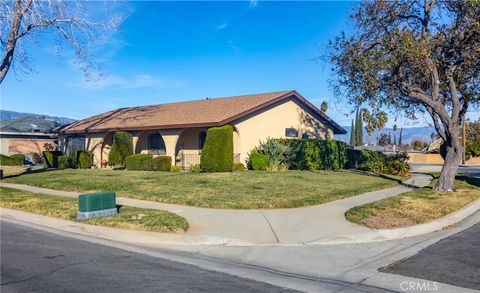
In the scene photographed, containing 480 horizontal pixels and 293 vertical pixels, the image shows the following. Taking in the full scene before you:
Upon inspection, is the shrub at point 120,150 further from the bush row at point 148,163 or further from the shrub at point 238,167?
the shrub at point 238,167

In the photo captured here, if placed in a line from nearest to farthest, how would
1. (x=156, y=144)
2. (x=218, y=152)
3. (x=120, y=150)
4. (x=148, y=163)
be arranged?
(x=218, y=152) → (x=148, y=163) → (x=120, y=150) → (x=156, y=144)

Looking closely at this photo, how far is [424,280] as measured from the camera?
5.85 meters

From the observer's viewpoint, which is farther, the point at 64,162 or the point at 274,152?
the point at 64,162

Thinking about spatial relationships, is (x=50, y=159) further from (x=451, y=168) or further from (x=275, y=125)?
(x=451, y=168)

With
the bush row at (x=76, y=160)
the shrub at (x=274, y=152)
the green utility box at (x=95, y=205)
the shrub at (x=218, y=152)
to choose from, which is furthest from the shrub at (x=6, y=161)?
the green utility box at (x=95, y=205)

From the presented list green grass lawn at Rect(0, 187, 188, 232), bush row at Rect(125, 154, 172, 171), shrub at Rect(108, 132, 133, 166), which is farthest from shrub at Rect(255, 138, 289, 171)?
green grass lawn at Rect(0, 187, 188, 232)

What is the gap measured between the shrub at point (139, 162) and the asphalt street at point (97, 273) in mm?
17313

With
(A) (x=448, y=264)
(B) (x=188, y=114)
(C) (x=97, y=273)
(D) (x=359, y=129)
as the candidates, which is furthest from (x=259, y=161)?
(D) (x=359, y=129)

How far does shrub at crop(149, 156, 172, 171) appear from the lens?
24.7 metres

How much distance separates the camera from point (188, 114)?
27.6 metres

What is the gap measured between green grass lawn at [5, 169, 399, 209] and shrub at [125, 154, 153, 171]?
15.3ft

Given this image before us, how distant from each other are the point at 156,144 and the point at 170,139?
2.72m

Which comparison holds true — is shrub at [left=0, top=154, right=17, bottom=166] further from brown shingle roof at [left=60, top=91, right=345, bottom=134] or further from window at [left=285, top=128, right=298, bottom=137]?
window at [left=285, top=128, right=298, bottom=137]

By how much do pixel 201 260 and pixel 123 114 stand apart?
28677 mm
